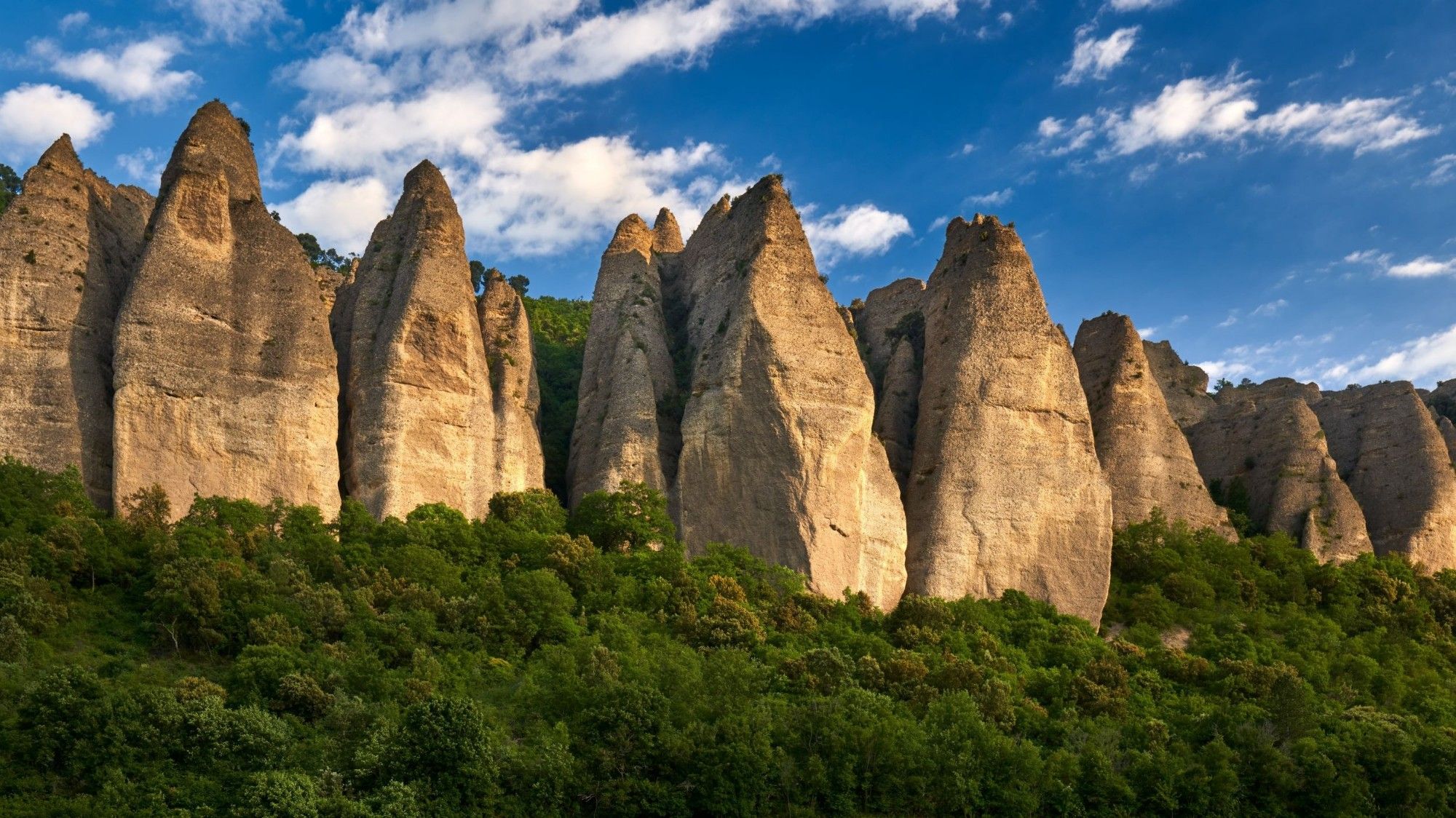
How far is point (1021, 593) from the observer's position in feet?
160

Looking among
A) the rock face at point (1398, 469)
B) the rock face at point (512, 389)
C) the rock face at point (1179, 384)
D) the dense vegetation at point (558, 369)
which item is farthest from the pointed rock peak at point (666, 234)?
the rock face at point (1398, 469)

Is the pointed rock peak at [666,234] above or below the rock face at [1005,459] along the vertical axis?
above

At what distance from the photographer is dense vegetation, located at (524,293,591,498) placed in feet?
181

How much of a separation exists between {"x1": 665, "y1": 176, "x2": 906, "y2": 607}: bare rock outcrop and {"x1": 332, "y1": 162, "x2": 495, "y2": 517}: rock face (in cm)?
735

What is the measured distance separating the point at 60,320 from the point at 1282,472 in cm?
4672

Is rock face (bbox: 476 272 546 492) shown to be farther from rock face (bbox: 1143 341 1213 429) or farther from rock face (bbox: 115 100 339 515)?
rock face (bbox: 1143 341 1213 429)

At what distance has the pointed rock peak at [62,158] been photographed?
4766cm

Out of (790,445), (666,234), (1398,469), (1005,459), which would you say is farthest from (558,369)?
(1398,469)

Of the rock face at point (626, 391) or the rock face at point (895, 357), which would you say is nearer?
the rock face at point (626, 391)

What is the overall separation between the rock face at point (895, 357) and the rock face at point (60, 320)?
2637 centimetres

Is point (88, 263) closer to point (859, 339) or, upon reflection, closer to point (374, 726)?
point (374, 726)

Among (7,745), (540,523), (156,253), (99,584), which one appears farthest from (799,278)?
(7,745)

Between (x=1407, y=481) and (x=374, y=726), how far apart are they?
4542 centimetres

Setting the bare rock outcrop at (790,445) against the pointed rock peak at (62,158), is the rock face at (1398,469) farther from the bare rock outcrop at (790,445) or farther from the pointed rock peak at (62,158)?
the pointed rock peak at (62,158)
